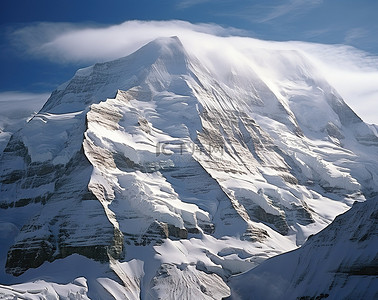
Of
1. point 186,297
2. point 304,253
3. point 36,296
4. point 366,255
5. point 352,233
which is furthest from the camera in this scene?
point 186,297

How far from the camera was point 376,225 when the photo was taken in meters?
147

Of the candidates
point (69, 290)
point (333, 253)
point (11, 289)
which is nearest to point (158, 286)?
point (69, 290)

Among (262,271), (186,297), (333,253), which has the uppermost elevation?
(333,253)

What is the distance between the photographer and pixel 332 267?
149m

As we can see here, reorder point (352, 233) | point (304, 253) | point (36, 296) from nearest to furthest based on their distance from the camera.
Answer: point (352, 233) < point (304, 253) < point (36, 296)

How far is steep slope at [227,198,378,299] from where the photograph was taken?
458 ft

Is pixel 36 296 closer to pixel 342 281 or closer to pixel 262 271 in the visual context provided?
pixel 262 271

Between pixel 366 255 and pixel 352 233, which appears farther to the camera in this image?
pixel 352 233

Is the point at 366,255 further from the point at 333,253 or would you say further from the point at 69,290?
the point at 69,290

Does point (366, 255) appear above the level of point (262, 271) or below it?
above

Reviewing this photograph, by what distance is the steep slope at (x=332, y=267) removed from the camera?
13950 centimetres

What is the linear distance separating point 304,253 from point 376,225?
2285cm

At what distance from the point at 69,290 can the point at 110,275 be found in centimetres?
1450

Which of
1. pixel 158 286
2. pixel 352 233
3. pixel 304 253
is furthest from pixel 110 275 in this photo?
pixel 352 233
